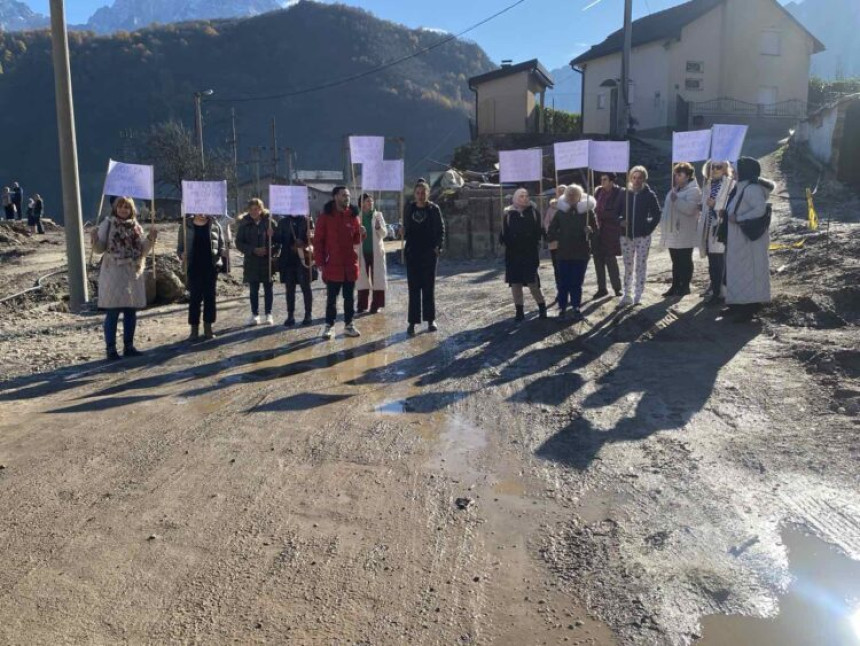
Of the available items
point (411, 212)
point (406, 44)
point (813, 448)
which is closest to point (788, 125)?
point (411, 212)

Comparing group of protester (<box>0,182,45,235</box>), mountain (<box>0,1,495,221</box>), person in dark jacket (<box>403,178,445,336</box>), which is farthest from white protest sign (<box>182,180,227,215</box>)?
mountain (<box>0,1,495,221</box>)

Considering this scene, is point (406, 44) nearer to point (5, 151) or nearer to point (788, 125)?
point (5, 151)

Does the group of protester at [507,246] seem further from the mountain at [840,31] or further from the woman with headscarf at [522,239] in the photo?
the mountain at [840,31]

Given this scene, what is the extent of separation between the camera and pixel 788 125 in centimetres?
3653

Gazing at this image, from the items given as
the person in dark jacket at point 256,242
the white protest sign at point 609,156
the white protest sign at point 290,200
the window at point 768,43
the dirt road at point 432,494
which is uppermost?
the window at point 768,43

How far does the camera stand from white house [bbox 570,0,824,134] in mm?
37250

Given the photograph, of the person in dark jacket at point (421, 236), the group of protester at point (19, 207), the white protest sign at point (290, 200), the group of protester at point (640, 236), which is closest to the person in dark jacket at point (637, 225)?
the group of protester at point (640, 236)

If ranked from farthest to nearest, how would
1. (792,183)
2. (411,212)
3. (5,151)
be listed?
(5,151) < (792,183) < (411,212)

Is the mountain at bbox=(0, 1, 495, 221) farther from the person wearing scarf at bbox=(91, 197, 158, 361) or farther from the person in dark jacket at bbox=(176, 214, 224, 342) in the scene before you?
the person wearing scarf at bbox=(91, 197, 158, 361)

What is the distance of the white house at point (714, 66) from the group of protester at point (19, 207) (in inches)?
1071

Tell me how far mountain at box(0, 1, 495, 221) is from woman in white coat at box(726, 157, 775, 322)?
82699 mm

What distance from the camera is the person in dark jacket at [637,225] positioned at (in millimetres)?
9805

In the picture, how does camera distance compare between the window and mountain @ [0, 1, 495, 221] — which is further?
mountain @ [0, 1, 495, 221]

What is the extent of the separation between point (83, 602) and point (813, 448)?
4.58 metres
